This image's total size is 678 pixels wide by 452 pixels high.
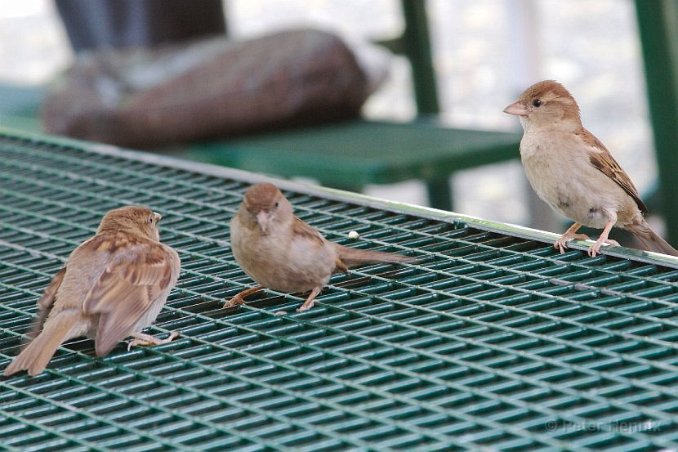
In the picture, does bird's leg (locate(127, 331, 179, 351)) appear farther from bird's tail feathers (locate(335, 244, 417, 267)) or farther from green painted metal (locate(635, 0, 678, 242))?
green painted metal (locate(635, 0, 678, 242))

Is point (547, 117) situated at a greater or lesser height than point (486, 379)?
greater

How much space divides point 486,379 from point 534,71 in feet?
16.8

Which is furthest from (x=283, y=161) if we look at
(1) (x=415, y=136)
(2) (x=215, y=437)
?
(2) (x=215, y=437)

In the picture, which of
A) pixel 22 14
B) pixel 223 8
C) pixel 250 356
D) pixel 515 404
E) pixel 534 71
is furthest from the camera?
pixel 22 14

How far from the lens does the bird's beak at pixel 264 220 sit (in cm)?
315

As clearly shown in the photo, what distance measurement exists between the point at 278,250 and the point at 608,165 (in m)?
1.18

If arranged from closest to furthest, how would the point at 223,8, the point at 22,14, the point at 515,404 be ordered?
1. the point at 515,404
2. the point at 223,8
3. the point at 22,14

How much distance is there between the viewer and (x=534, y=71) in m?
7.43

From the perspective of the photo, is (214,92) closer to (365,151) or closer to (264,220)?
(365,151)

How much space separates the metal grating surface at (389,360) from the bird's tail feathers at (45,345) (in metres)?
0.04

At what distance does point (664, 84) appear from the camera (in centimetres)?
637

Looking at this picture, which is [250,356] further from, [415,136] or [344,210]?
[415,136]

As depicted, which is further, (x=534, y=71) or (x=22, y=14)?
(x=22, y=14)

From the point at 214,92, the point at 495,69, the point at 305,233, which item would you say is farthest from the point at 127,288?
the point at 495,69
